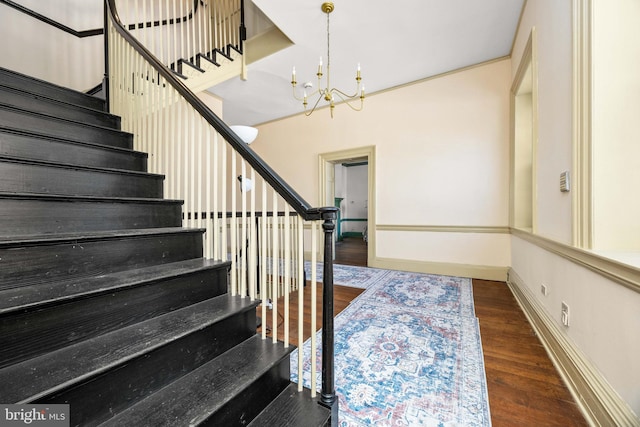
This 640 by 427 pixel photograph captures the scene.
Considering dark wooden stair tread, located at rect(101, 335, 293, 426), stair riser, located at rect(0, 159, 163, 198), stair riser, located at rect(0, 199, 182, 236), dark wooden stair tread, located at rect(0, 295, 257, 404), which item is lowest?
dark wooden stair tread, located at rect(101, 335, 293, 426)

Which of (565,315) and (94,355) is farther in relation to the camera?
(565,315)

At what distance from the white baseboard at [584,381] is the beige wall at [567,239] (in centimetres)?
3

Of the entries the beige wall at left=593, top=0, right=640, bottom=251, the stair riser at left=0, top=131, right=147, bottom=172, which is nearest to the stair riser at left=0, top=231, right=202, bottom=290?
the stair riser at left=0, top=131, right=147, bottom=172

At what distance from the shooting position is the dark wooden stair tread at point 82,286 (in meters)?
0.82

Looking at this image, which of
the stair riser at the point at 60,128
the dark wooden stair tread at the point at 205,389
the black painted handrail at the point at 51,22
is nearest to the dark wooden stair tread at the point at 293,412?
the dark wooden stair tread at the point at 205,389

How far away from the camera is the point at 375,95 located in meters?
4.14

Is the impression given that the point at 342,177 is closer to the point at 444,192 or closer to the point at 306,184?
the point at 306,184

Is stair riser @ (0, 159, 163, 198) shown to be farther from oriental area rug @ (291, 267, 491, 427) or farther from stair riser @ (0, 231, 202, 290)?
oriental area rug @ (291, 267, 491, 427)

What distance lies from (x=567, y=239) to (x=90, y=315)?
2422mm

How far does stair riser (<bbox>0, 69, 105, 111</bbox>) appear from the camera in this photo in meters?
1.76

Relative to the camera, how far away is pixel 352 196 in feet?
29.4

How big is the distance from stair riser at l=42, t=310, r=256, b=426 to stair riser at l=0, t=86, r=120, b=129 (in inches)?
77.1

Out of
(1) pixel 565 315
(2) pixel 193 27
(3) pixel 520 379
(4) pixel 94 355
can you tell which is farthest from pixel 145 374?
(2) pixel 193 27

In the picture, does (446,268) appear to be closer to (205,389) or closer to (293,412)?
(293,412)
